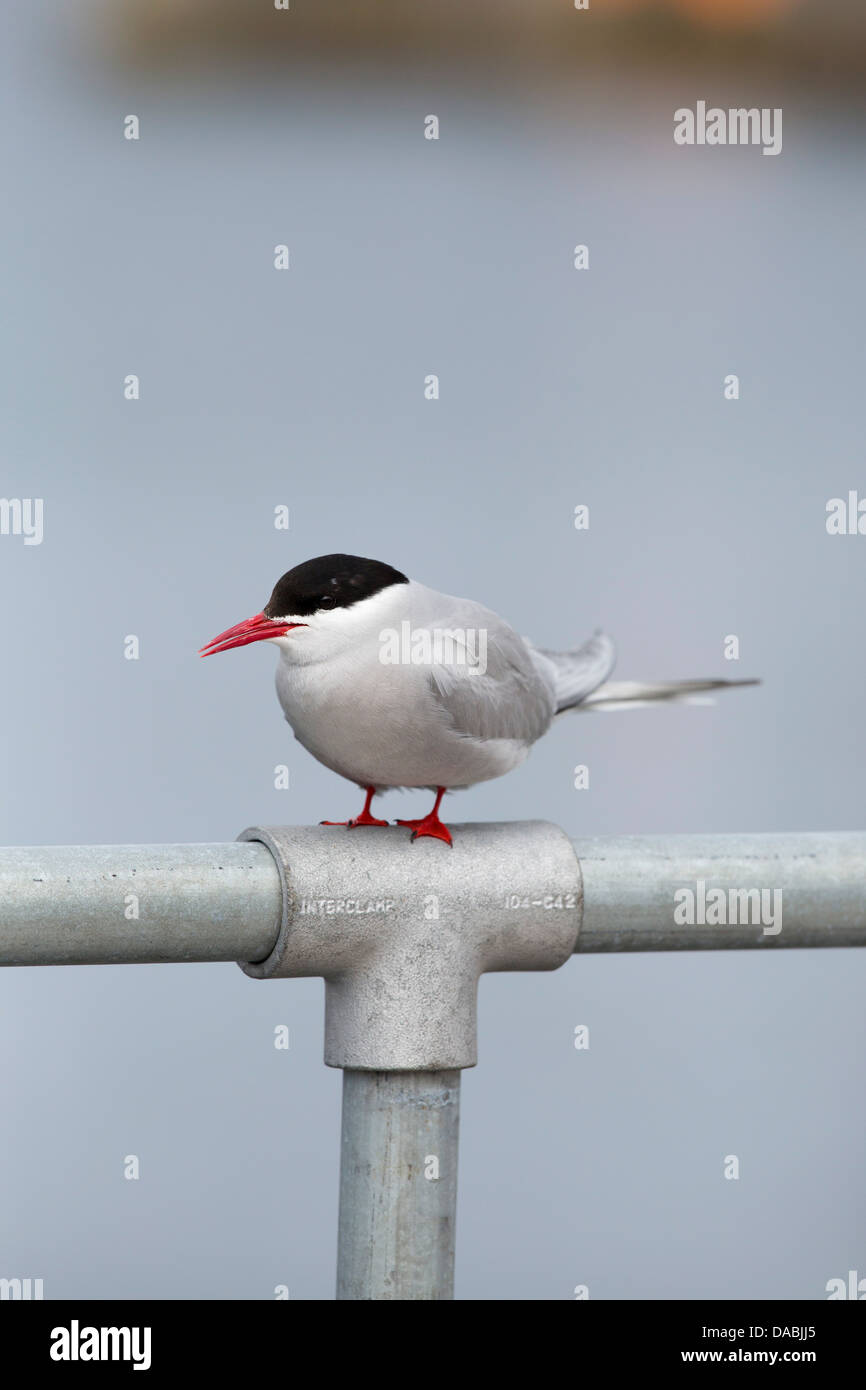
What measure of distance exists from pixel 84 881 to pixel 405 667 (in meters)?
0.46

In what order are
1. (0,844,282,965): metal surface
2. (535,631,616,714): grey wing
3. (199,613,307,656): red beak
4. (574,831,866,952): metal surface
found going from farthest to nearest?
(535,631,616,714): grey wing → (199,613,307,656): red beak → (574,831,866,952): metal surface → (0,844,282,965): metal surface

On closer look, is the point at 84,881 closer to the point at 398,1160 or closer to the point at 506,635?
the point at 398,1160

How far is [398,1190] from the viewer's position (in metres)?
0.95

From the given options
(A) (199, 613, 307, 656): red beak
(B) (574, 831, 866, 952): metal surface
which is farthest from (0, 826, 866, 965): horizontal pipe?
(A) (199, 613, 307, 656): red beak

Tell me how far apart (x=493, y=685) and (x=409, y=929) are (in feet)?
1.36

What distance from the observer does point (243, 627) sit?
4.17 feet

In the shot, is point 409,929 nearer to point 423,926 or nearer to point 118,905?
point 423,926

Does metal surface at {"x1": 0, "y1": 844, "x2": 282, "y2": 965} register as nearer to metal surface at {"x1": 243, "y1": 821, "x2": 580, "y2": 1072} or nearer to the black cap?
metal surface at {"x1": 243, "y1": 821, "x2": 580, "y2": 1072}

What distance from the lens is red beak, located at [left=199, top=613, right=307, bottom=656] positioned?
1.24 m

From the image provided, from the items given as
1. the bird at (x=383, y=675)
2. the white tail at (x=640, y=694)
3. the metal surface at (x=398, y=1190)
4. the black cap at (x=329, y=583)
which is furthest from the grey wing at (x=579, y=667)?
the metal surface at (x=398, y=1190)

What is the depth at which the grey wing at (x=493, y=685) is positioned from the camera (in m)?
1.31

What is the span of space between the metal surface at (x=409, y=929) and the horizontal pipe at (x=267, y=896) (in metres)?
Result: 0.01

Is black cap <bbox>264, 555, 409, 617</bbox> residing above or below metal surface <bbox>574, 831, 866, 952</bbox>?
above
